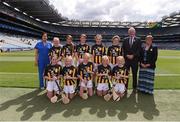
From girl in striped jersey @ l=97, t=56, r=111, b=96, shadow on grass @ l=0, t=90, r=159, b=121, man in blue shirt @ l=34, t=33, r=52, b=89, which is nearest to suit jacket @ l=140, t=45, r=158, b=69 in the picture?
shadow on grass @ l=0, t=90, r=159, b=121

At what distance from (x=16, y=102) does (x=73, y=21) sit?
98.5 metres

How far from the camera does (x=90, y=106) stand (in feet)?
23.4

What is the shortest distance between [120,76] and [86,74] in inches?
41.4

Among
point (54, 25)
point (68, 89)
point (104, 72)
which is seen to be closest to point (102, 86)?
point (104, 72)

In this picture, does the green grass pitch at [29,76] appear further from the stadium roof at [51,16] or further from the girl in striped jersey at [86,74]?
the stadium roof at [51,16]

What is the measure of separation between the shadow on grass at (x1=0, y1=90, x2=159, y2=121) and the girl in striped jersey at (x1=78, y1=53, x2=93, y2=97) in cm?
34

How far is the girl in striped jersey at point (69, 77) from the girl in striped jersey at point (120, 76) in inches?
49.1

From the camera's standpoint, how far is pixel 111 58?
878 cm

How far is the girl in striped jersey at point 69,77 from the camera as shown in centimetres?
788

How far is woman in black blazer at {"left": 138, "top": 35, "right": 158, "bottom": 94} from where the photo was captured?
849cm

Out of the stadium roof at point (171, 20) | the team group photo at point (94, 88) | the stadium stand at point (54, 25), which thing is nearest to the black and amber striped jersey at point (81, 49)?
the team group photo at point (94, 88)

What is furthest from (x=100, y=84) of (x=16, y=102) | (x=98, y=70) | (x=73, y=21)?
(x=73, y=21)

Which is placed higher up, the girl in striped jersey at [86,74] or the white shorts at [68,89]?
the girl in striped jersey at [86,74]

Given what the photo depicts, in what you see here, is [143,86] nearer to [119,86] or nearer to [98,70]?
[119,86]
